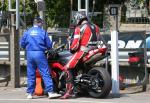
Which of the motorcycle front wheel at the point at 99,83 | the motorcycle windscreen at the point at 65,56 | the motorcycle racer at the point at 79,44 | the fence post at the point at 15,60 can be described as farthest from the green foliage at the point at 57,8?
the motorcycle front wheel at the point at 99,83

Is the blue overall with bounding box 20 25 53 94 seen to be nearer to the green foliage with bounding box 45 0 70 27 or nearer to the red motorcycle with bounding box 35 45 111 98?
the red motorcycle with bounding box 35 45 111 98

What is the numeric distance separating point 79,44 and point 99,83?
0.96 m

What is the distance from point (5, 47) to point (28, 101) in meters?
3.38

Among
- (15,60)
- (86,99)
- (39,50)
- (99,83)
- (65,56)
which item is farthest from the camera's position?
(15,60)

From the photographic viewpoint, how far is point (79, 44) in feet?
38.7

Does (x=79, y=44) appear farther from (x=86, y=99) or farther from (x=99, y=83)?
(x=86, y=99)

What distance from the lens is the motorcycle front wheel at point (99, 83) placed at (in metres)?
11.5

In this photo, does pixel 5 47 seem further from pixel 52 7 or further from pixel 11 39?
pixel 52 7

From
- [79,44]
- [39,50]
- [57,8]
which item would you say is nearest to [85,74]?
[79,44]

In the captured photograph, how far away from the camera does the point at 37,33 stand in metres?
11.9

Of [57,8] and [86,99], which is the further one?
[57,8]

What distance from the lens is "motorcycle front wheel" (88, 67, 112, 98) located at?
37.7ft

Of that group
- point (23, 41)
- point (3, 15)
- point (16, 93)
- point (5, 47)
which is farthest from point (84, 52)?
point (3, 15)

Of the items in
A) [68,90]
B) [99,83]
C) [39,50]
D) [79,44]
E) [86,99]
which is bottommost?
[86,99]
